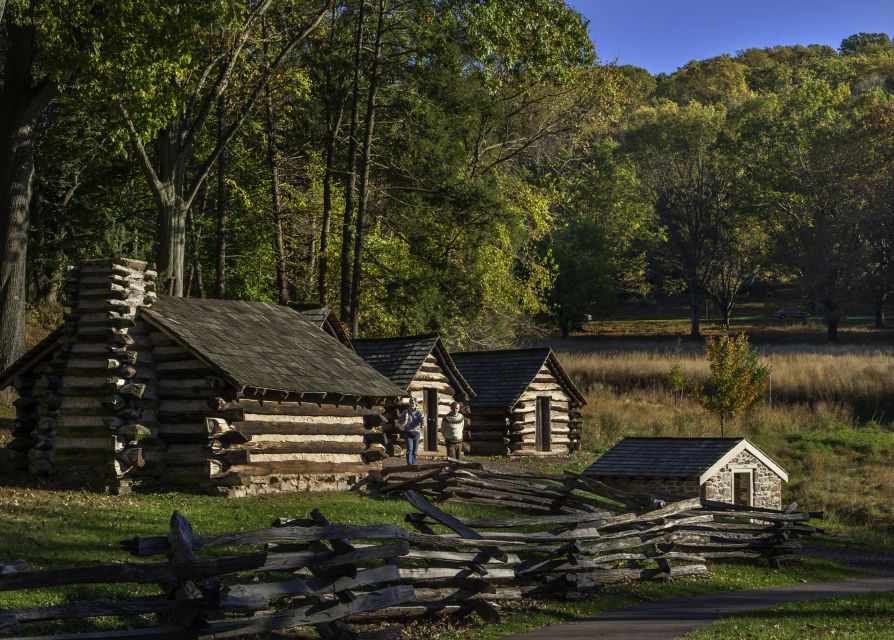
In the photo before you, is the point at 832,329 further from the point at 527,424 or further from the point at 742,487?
the point at 742,487

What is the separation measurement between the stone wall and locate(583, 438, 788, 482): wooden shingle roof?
0.25 meters

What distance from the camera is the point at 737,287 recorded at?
84.2 meters

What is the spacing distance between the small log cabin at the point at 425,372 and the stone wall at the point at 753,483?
34.3 ft

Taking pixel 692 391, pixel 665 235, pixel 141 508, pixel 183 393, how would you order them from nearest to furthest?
pixel 141 508 → pixel 183 393 → pixel 692 391 → pixel 665 235

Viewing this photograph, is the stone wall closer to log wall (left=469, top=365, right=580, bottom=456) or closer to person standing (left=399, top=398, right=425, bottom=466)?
person standing (left=399, top=398, right=425, bottom=466)

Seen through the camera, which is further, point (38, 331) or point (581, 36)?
point (38, 331)

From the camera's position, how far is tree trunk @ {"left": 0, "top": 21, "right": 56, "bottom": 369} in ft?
98.6

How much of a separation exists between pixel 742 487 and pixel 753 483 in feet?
1.04

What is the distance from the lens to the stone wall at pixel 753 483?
3086 centimetres

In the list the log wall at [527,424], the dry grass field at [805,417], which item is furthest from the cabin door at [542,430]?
the dry grass field at [805,417]

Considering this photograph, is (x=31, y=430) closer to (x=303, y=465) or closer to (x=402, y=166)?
(x=303, y=465)

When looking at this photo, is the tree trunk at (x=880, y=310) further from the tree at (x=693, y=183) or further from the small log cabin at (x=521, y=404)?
the small log cabin at (x=521, y=404)

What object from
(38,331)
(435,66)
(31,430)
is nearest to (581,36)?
(435,66)

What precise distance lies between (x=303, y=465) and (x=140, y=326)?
4.67 meters
